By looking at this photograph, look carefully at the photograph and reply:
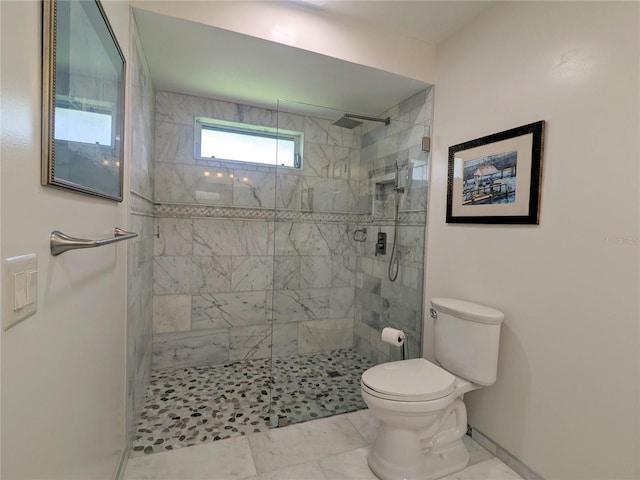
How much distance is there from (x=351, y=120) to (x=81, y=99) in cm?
197

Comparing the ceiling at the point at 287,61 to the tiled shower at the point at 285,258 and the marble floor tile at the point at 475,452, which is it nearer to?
the tiled shower at the point at 285,258

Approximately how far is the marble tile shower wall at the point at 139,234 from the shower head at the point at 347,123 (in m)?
1.36

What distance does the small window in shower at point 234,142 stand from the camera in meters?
2.73

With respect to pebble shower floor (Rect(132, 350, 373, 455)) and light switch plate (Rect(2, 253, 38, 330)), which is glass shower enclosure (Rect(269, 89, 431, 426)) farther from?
light switch plate (Rect(2, 253, 38, 330))

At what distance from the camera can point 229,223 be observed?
2.79 m

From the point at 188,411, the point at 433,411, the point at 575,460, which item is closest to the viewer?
the point at 575,460

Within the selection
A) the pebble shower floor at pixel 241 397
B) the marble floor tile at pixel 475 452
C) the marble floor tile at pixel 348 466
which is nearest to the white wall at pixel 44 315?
the pebble shower floor at pixel 241 397

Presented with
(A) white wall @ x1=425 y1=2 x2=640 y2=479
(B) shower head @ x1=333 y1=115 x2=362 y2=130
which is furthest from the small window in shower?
(A) white wall @ x1=425 y1=2 x2=640 y2=479

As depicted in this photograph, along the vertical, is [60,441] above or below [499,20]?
below

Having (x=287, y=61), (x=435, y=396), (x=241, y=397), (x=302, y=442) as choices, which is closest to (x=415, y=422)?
(x=435, y=396)

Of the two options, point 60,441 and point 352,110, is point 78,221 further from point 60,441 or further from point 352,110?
point 352,110

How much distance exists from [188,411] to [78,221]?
65.6 inches

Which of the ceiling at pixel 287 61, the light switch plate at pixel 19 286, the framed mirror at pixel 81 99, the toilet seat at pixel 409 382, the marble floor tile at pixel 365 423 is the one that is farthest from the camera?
the marble floor tile at pixel 365 423

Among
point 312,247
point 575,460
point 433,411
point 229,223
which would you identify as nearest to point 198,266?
point 229,223
